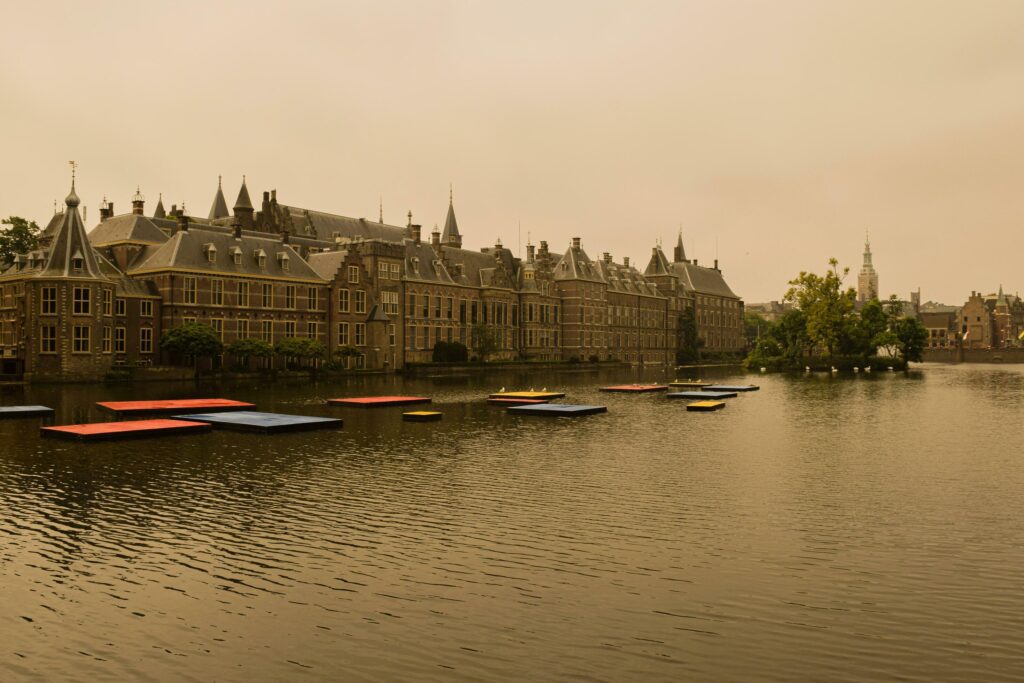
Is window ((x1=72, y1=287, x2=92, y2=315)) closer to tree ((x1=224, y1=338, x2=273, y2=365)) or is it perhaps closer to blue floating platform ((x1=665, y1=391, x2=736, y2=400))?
tree ((x1=224, y1=338, x2=273, y2=365))

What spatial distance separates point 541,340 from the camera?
118500 mm

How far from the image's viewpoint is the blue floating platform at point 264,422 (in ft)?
105

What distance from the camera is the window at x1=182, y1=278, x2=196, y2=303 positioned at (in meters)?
72.0

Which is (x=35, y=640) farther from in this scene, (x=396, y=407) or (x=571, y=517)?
(x=396, y=407)

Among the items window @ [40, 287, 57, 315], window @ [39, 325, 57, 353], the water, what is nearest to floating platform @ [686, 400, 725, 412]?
the water

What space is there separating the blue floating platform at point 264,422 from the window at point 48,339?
1259 inches

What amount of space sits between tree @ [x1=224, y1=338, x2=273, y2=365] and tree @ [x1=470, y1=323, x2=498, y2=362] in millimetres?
34898

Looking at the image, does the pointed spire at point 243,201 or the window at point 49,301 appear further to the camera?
the pointed spire at point 243,201


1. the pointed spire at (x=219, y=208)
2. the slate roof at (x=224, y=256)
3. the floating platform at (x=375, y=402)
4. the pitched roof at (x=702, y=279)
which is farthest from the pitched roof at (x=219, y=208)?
the pitched roof at (x=702, y=279)

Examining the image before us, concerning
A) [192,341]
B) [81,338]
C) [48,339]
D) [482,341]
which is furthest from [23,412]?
[482,341]

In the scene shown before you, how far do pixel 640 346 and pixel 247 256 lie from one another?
255 feet

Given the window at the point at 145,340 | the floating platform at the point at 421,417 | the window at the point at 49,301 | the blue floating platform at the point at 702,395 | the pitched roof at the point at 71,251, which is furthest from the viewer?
the window at the point at 145,340

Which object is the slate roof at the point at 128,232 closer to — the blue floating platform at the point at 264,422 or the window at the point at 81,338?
the window at the point at 81,338

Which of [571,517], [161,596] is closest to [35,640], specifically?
[161,596]
